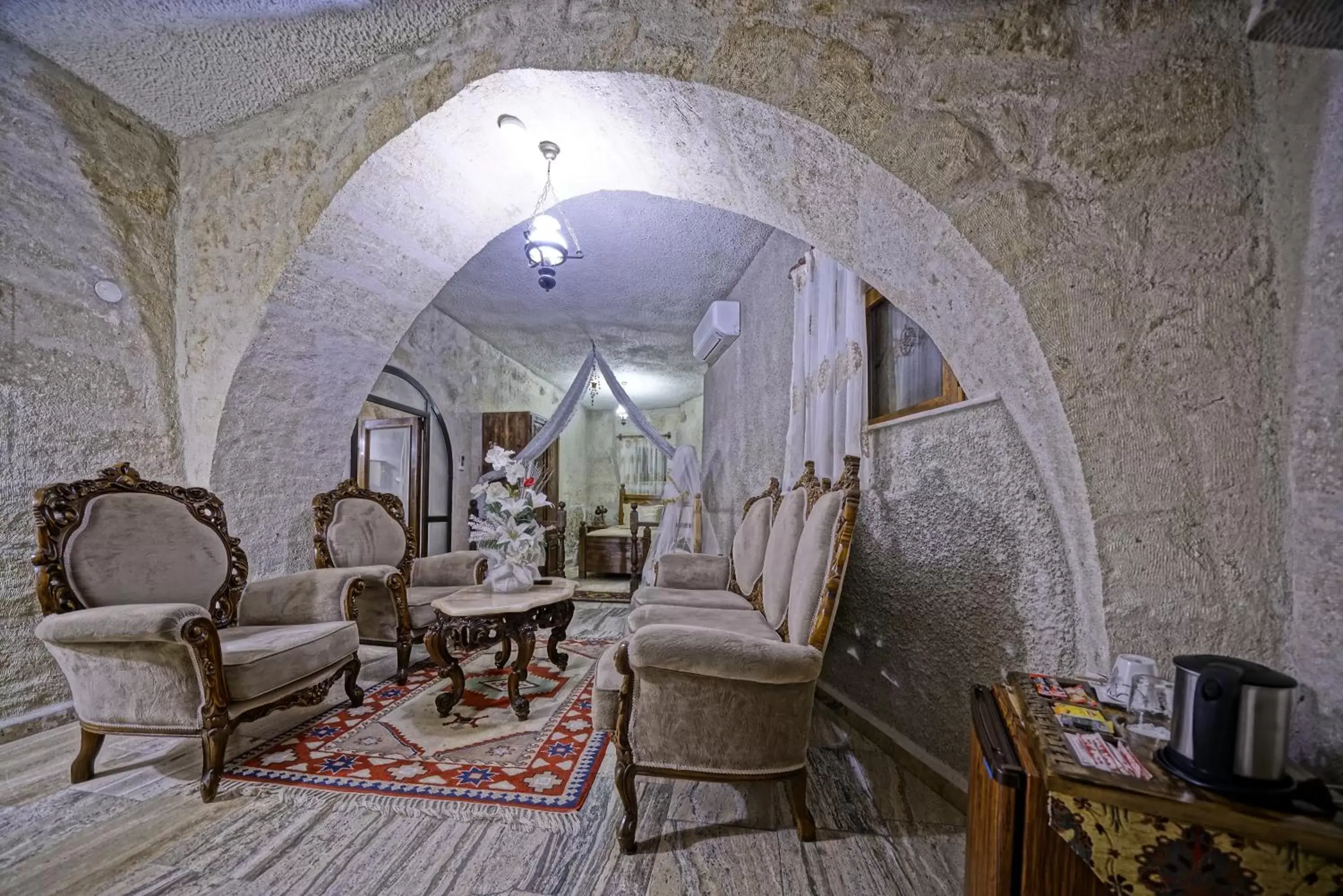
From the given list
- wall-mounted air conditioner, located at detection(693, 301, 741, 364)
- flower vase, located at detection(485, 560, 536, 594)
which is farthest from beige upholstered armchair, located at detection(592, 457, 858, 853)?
wall-mounted air conditioner, located at detection(693, 301, 741, 364)

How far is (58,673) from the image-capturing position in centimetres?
214

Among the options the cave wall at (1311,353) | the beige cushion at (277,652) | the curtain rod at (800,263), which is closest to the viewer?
the cave wall at (1311,353)

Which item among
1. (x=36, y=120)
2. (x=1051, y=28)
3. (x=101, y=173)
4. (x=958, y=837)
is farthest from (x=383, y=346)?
(x=958, y=837)

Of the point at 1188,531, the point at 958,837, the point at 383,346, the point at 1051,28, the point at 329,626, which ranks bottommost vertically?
the point at 958,837

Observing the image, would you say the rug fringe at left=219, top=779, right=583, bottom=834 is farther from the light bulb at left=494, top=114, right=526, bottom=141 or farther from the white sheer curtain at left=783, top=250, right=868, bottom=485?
the light bulb at left=494, top=114, right=526, bottom=141

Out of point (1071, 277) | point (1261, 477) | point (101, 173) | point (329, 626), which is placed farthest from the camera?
point (101, 173)

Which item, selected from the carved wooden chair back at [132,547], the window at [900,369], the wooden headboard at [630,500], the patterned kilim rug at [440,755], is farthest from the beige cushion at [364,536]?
the wooden headboard at [630,500]

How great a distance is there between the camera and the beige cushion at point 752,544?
262 centimetres

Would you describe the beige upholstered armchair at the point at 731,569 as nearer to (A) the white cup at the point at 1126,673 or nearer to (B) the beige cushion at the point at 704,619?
(B) the beige cushion at the point at 704,619

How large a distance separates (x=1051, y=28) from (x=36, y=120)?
3.74m

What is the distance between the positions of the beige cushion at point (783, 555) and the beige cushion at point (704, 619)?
76 millimetres

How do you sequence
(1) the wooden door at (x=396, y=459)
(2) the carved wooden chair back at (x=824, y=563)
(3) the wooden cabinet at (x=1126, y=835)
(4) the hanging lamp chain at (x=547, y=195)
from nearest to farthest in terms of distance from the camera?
(3) the wooden cabinet at (x=1126, y=835) → (2) the carved wooden chair back at (x=824, y=563) → (4) the hanging lamp chain at (x=547, y=195) → (1) the wooden door at (x=396, y=459)

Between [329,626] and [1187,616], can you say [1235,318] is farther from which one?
[329,626]

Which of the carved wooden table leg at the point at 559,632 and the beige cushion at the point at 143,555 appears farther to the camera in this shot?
the carved wooden table leg at the point at 559,632
